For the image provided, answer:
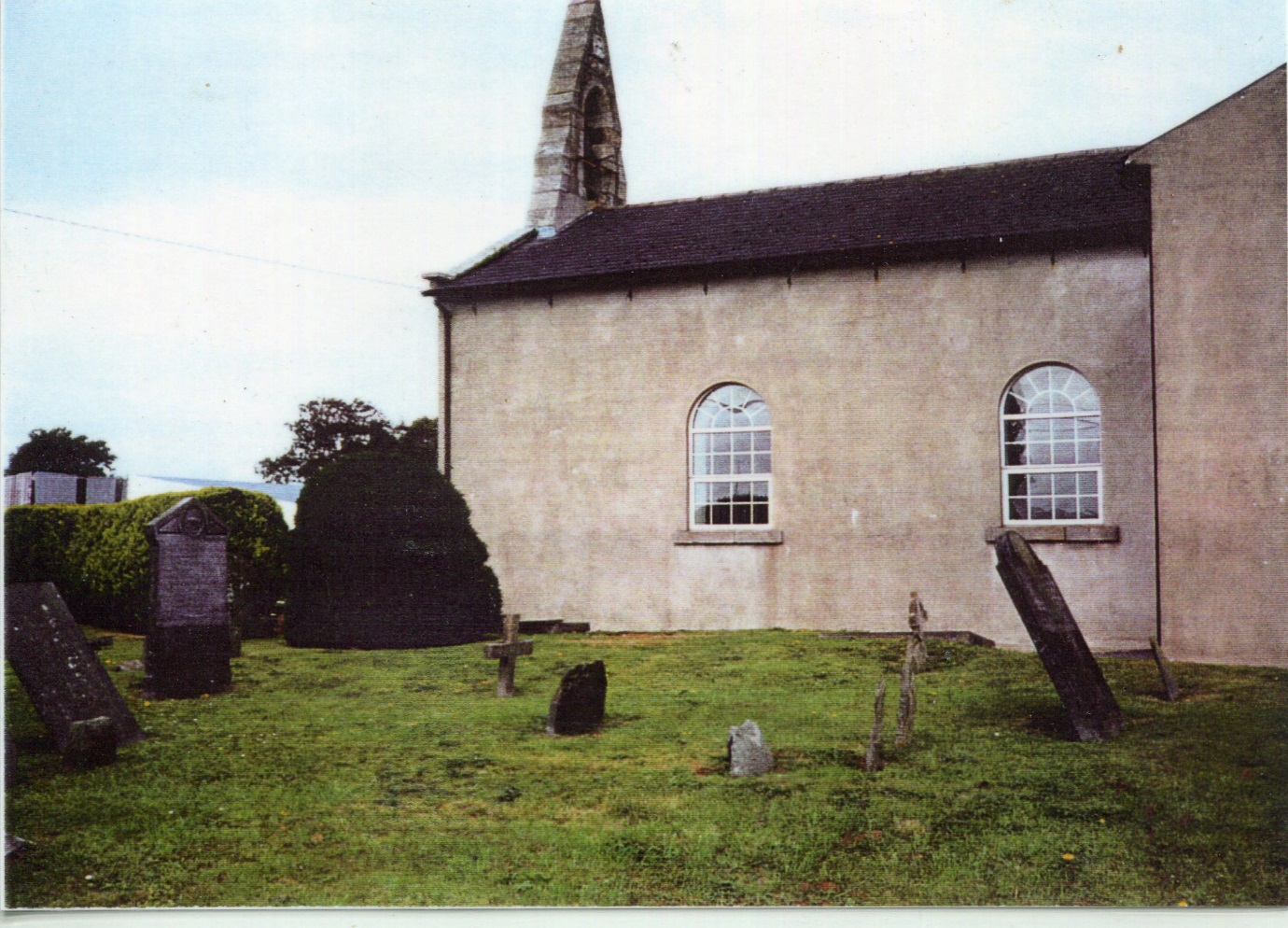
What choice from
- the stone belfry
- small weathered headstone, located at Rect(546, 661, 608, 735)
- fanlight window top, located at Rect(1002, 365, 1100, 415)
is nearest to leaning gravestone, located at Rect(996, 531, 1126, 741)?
small weathered headstone, located at Rect(546, 661, 608, 735)

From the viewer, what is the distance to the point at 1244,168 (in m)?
8.58

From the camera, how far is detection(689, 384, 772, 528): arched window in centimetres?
1388

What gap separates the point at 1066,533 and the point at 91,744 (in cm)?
1015

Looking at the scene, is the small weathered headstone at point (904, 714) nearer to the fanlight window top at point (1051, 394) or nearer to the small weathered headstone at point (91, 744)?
the small weathered headstone at point (91, 744)

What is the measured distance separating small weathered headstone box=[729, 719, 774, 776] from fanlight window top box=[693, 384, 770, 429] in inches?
275

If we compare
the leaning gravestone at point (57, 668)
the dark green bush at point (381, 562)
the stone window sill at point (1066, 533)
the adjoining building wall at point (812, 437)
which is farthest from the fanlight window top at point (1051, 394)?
the leaning gravestone at point (57, 668)

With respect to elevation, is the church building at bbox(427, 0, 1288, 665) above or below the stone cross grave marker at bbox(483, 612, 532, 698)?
above

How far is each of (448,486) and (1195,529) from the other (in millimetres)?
8758

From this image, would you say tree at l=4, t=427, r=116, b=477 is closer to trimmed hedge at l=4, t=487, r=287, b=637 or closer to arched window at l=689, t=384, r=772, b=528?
trimmed hedge at l=4, t=487, r=287, b=637

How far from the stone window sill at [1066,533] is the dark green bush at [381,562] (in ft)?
21.1

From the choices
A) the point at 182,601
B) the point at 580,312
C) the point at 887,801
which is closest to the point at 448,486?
the point at 580,312

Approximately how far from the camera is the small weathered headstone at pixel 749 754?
7.20 meters

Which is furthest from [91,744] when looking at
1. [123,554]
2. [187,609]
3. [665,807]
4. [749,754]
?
[749,754]

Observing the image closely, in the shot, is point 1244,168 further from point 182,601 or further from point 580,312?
point 182,601
